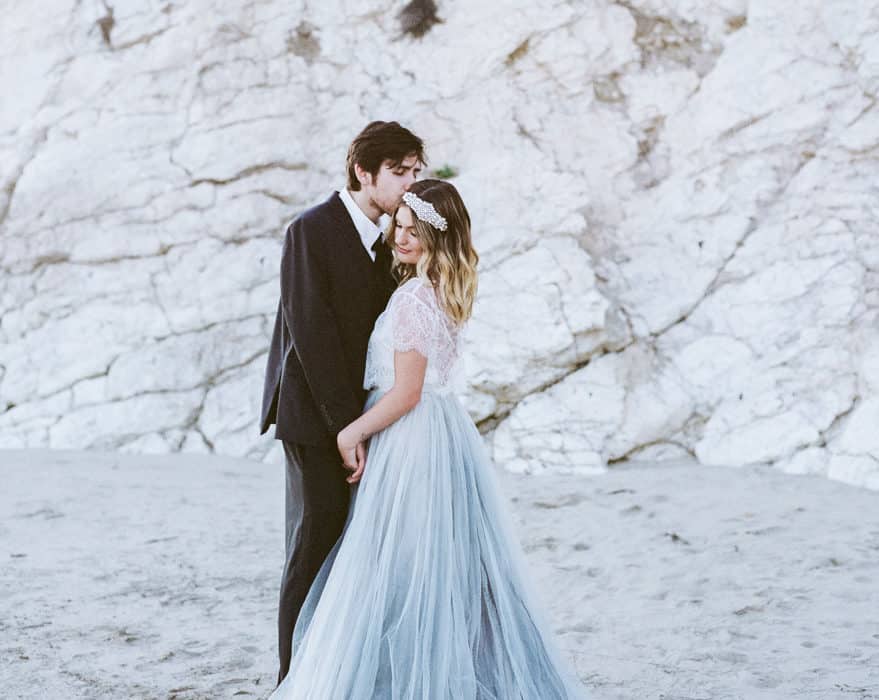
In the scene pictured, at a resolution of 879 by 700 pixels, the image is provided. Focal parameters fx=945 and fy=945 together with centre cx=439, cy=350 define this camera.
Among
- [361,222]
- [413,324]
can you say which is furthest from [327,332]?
[361,222]

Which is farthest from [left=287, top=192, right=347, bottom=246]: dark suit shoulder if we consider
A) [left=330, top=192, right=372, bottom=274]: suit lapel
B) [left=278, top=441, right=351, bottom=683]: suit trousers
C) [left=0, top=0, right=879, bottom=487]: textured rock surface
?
[left=0, top=0, right=879, bottom=487]: textured rock surface

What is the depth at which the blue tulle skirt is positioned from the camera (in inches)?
104

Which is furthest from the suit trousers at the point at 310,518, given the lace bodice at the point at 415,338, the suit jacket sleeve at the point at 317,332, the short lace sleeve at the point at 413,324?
the short lace sleeve at the point at 413,324

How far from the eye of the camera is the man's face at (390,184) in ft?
9.61

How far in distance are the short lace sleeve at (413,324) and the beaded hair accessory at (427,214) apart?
21 cm

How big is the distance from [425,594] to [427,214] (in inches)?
43.2

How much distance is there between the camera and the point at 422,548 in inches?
108

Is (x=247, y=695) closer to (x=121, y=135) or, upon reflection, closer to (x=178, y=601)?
(x=178, y=601)

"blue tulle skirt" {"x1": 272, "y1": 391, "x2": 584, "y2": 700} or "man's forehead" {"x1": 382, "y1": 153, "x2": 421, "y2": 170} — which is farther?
"man's forehead" {"x1": 382, "y1": 153, "x2": 421, "y2": 170}

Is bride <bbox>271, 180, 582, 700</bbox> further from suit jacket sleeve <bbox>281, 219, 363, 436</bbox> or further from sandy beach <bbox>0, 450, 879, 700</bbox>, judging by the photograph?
sandy beach <bbox>0, 450, 879, 700</bbox>

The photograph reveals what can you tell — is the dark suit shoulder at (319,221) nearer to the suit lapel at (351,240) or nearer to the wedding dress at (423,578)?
the suit lapel at (351,240)

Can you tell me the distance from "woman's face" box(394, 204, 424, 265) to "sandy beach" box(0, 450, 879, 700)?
177cm

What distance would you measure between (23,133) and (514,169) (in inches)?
188

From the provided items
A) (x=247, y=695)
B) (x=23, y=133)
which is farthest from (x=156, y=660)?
(x=23, y=133)
